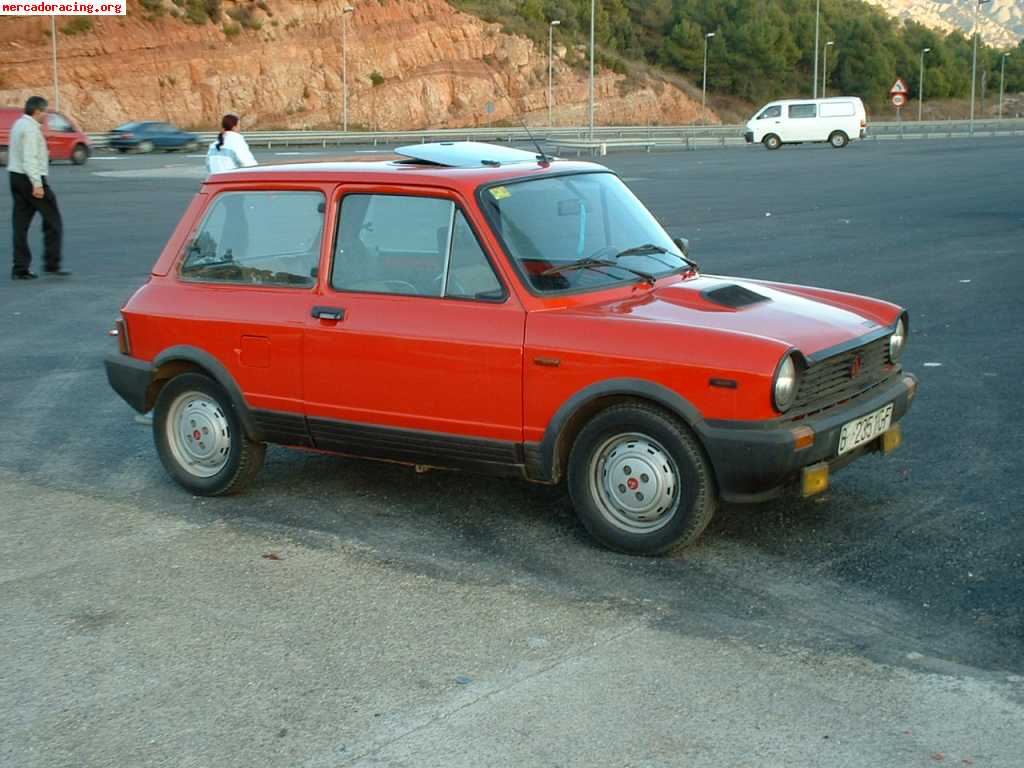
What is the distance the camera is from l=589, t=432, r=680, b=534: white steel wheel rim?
5914 mm

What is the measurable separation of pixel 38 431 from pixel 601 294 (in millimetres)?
4075

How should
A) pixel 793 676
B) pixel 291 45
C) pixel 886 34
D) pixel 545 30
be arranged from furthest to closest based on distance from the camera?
pixel 886 34, pixel 545 30, pixel 291 45, pixel 793 676

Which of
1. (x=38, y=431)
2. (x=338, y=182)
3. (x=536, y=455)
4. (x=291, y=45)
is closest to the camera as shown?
(x=536, y=455)

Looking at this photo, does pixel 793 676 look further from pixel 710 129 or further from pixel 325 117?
pixel 325 117

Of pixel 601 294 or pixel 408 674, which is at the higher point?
pixel 601 294

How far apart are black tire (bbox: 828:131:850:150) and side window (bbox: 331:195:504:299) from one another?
53765mm

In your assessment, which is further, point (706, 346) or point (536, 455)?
point (536, 455)

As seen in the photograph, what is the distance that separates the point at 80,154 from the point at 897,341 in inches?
1573

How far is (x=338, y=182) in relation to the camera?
6.77 meters

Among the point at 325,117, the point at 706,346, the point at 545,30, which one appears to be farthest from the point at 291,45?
the point at 706,346

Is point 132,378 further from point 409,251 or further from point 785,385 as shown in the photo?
point 785,385

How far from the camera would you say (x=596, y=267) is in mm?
6508

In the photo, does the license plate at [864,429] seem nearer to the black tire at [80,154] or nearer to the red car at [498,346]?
the red car at [498,346]

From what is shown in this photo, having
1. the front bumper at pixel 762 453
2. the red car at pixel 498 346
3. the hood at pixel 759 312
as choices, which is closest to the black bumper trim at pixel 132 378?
the red car at pixel 498 346
